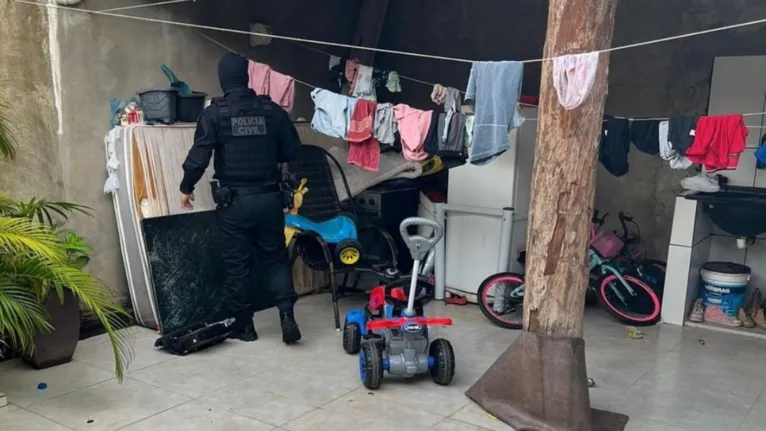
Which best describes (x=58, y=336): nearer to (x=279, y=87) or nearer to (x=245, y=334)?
(x=245, y=334)

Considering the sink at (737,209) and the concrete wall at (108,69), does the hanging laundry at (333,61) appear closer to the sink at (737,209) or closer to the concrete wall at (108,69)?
the concrete wall at (108,69)

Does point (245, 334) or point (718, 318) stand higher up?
point (718, 318)

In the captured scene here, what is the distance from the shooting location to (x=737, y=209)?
517cm

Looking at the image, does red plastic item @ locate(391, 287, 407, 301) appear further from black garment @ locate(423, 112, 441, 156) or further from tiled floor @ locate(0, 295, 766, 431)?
black garment @ locate(423, 112, 441, 156)

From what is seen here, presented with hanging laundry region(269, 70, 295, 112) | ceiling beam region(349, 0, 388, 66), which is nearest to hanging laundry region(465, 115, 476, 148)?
hanging laundry region(269, 70, 295, 112)

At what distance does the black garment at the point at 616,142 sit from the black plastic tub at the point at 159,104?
3118mm

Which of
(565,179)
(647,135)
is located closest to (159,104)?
(565,179)

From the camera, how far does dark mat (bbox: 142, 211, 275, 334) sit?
4750 mm

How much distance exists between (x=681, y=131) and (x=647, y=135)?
0.83ft

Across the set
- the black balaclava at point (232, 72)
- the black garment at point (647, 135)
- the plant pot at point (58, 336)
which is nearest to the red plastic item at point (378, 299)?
the black balaclava at point (232, 72)

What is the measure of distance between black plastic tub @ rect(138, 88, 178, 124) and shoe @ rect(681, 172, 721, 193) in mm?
4030

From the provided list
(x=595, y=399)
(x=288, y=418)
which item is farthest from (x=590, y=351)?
(x=288, y=418)

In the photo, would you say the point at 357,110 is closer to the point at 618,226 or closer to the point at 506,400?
the point at 506,400

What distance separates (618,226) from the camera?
6.45 m
